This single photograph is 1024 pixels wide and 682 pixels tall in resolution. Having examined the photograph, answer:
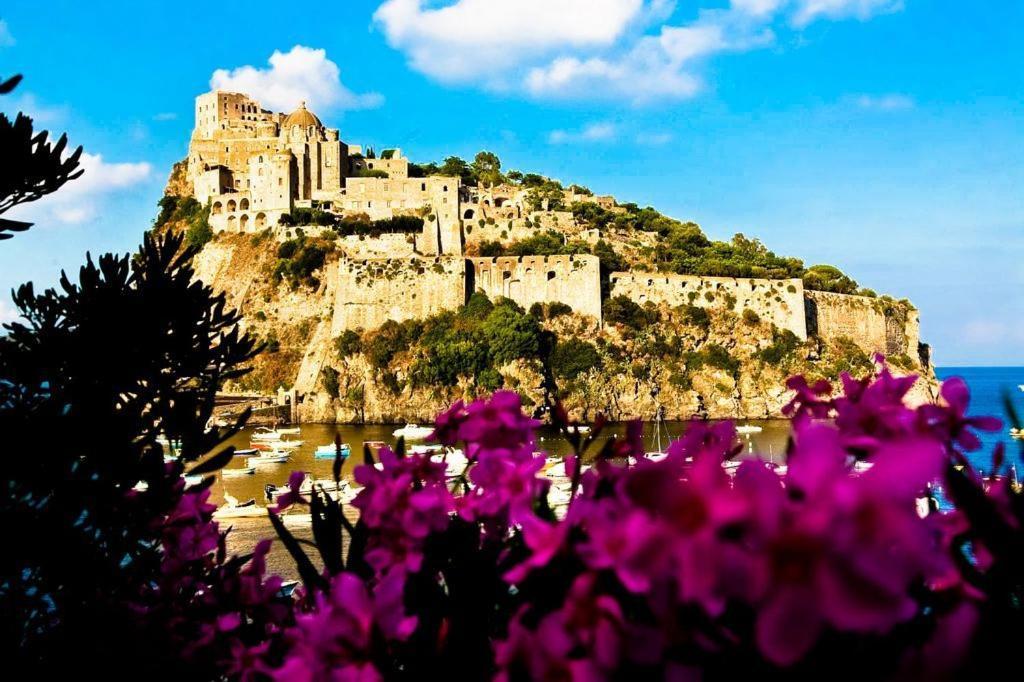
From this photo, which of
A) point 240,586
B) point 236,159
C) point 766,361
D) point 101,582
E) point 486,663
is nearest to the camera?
point 486,663

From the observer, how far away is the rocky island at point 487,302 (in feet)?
164

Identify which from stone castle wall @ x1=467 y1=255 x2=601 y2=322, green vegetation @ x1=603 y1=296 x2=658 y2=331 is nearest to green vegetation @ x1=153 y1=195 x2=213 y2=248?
stone castle wall @ x1=467 y1=255 x2=601 y2=322

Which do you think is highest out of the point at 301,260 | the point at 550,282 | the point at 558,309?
the point at 301,260

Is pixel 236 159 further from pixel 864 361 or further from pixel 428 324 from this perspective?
pixel 864 361

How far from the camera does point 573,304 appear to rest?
52.6m

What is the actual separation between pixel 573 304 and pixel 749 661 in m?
51.3

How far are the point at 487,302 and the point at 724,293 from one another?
50.8ft

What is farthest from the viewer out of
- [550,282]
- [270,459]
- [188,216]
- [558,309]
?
[188,216]

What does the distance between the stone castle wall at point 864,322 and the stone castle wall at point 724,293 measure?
2616 millimetres

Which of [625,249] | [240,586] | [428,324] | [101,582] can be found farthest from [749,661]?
[625,249]

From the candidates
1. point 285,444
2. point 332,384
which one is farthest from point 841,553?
point 332,384

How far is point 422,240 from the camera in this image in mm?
57688

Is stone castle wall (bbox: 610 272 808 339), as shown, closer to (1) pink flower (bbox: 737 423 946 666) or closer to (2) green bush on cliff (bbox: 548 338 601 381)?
(2) green bush on cliff (bbox: 548 338 601 381)

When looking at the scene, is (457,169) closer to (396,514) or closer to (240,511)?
(240,511)
